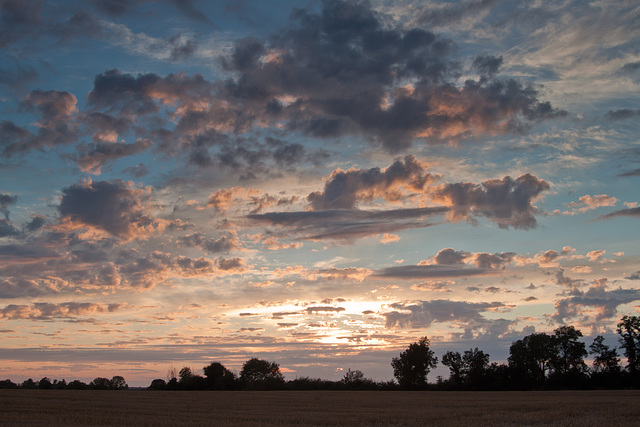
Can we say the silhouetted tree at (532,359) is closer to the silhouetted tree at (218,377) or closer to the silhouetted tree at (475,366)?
the silhouetted tree at (475,366)

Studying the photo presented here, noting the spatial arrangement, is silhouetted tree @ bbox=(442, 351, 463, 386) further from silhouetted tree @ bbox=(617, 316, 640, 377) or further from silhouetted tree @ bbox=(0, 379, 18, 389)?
silhouetted tree @ bbox=(0, 379, 18, 389)

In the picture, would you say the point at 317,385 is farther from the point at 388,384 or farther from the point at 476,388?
the point at 476,388

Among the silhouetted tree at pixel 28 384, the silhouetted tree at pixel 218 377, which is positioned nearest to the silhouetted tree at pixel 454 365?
the silhouetted tree at pixel 218 377

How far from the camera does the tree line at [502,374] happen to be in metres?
103

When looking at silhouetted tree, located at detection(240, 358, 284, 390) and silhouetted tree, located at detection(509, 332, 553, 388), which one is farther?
silhouetted tree, located at detection(240, 358, 284, 390)

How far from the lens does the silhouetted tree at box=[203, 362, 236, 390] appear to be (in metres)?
118

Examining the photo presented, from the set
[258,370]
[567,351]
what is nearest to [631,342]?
[567,351]

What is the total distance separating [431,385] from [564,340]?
3281cm

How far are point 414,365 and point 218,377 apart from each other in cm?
4974

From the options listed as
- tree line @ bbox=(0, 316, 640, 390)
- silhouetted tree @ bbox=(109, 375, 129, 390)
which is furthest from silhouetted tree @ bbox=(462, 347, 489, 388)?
silhouetted tree @ bbox=(109, 375, 129, 390)

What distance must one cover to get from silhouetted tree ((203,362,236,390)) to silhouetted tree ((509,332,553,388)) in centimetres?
6549

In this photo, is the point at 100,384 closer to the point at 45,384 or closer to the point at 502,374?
the point at 45,384

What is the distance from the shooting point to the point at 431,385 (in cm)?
12450
